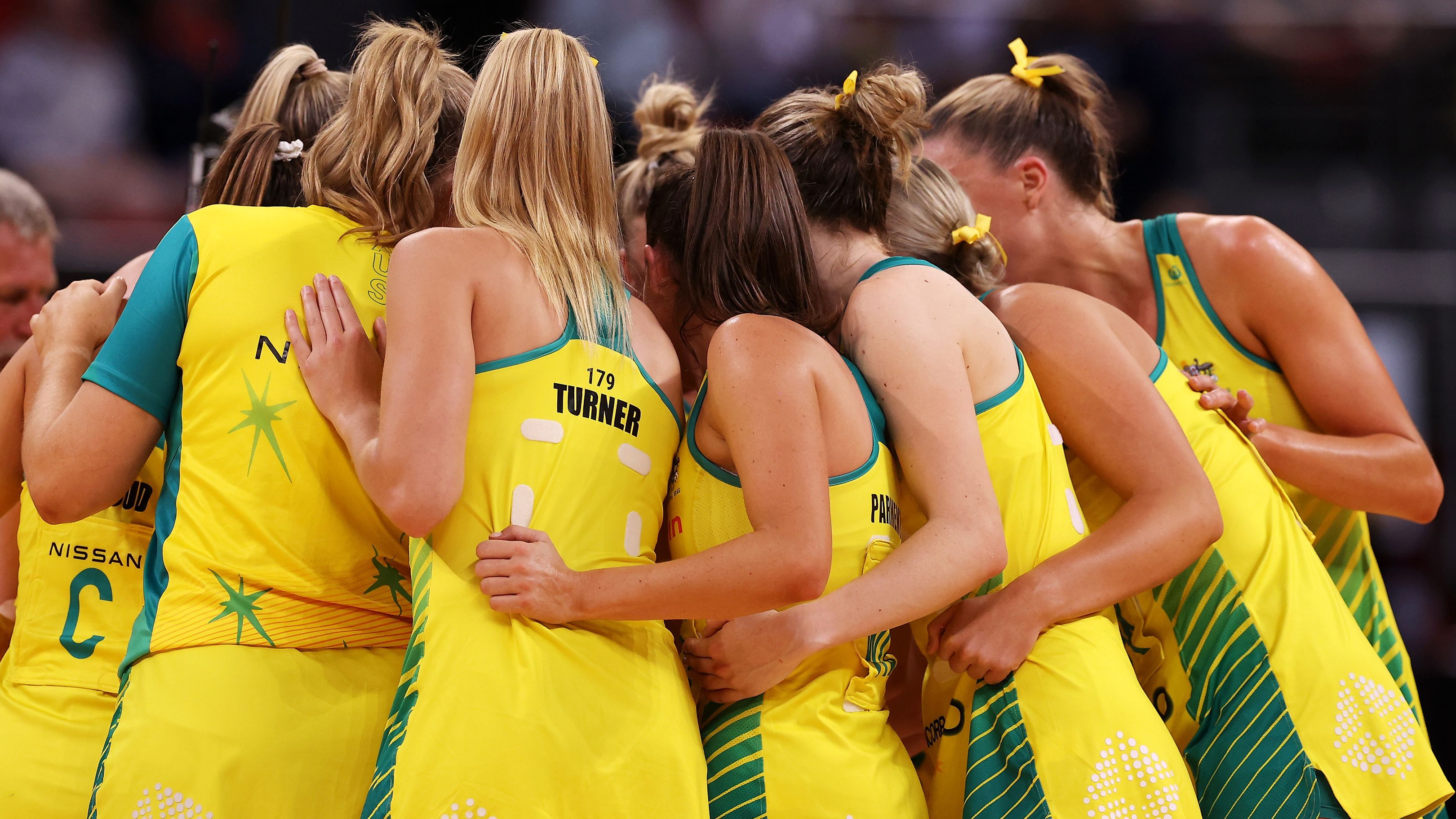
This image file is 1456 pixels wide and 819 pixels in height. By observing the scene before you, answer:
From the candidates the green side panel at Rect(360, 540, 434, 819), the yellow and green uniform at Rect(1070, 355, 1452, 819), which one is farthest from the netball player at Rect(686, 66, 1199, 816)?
the green side panel at Rect(360, 540, 434, 819)

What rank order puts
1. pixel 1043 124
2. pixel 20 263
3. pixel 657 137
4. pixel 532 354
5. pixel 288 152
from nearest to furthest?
pixel 532 354, pixel 288 152, pixel 1043 124, pixel 20 263, pixel 657 137

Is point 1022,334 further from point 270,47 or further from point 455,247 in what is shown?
point 270,47

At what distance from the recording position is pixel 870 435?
1.93 metres

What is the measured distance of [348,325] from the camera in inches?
76.0

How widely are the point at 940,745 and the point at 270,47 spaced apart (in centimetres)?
566

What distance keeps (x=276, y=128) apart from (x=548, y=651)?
4.05 feet

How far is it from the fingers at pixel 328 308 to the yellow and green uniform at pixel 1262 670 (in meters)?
1.42

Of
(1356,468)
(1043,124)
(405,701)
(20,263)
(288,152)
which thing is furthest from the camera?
(20,263)

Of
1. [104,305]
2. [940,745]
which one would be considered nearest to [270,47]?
[104,305]

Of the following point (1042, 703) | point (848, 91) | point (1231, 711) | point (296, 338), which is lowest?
point (1231, 711)

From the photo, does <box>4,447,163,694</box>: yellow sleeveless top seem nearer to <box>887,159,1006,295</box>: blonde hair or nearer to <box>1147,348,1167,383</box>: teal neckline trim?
<box>887,159,1006,295</box>: blonde hair

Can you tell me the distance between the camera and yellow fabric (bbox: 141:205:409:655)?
1.84 m

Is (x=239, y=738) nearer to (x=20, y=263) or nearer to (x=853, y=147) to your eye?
(x=853, y=147)

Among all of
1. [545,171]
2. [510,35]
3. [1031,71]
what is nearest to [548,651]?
[545,171]
